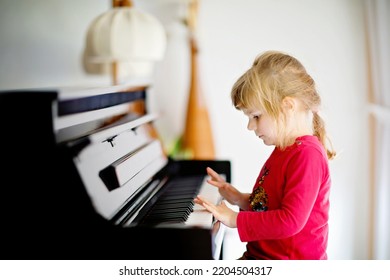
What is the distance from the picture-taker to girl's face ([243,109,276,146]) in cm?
99

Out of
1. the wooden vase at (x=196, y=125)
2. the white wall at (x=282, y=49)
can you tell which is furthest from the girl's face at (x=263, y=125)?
the wooden vase at (x=196, y=125)

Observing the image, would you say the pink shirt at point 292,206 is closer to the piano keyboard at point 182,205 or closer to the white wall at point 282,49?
the piano keyboard at point 182,205

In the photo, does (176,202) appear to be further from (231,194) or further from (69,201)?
(69,201)

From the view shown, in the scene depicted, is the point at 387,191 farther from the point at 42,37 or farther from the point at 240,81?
the point at 42,37

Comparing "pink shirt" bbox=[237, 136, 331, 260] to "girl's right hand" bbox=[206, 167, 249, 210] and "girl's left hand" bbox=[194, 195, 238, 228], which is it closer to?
Result: "girl's left hand" bbox=[194, 195, 238, 228]

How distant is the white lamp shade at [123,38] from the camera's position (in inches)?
68.8

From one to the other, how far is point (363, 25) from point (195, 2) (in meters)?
0.90

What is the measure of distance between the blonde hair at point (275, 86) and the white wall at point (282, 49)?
0.28 metres

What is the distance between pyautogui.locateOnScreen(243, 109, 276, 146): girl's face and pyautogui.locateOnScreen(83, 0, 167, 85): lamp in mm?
905

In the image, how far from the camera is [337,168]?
1643 millimetres

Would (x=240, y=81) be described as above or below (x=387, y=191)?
above

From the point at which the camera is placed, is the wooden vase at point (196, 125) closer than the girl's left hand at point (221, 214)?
No

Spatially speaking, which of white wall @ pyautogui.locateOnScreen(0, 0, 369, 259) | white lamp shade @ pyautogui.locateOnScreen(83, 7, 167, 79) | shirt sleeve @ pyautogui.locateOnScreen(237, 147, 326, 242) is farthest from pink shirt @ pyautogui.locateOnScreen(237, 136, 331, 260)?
white lamp shade @ pyautogui.locateOnScreen(83, 7, 167, 79)
